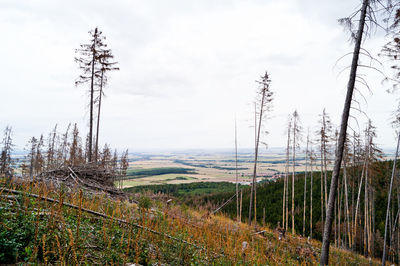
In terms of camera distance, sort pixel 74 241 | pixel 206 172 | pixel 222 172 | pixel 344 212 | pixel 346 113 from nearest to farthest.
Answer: pixel 74 241
pixel 346 113
pixel 344 212
pixel 222 172
pixel 206 172

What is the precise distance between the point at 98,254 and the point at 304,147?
1870cm

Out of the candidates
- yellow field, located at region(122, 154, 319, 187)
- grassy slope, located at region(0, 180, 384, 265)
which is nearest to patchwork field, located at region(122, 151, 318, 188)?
yellow field, located at region(122, 154, 319, 187)

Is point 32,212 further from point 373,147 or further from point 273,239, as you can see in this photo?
point 373,147

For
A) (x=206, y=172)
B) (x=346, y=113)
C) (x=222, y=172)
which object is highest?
(x=346, y=113)

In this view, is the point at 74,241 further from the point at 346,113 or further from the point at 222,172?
the point at 222,172

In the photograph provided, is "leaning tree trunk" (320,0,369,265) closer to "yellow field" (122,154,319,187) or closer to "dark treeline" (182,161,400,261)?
"yellow field" (122,154,319,187)

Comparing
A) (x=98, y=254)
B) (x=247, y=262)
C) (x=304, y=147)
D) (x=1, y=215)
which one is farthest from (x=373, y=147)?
(x=1, y=215)

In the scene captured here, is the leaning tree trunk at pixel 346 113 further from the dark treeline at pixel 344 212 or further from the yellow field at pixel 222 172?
the dark treeline at pixel 344 212

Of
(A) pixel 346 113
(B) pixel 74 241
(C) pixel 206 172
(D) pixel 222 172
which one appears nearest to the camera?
(B) pixel 74 241

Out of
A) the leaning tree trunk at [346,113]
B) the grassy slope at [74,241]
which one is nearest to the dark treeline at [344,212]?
the leaning tree trunk at [346,113]

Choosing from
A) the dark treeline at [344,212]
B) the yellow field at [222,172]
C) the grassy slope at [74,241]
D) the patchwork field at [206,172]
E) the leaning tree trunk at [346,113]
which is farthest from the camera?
the patchwork field at [206,172]

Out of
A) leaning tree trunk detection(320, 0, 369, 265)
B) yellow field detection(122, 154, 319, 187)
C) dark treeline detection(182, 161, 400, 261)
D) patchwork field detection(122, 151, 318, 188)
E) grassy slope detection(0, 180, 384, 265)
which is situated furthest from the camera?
patchwork field detection(122, 151, 318, 188)

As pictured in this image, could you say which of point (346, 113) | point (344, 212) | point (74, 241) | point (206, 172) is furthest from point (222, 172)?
point (74, 241)

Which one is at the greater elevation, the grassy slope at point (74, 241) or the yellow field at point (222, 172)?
the grassy slope at point (74, 241)
